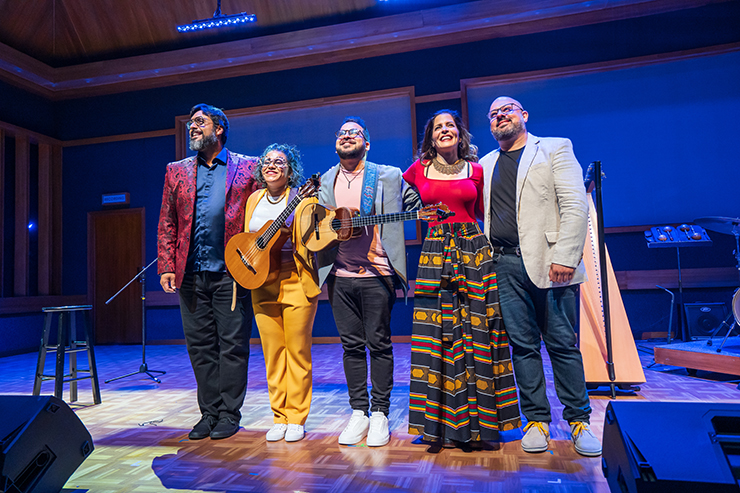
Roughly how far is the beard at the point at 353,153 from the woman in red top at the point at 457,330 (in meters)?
0.42

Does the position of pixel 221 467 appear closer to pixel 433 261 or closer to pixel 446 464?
pixel 446 464

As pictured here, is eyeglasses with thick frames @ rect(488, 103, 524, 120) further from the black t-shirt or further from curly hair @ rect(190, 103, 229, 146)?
curly hair @ rect(190, 103, 229, 146)

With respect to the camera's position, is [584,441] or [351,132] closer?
[584,441]

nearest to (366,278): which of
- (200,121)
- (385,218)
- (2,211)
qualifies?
(385,218)

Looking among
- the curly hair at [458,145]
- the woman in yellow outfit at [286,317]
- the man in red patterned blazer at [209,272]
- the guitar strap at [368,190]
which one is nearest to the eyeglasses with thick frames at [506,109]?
the curly hair at [458,145]

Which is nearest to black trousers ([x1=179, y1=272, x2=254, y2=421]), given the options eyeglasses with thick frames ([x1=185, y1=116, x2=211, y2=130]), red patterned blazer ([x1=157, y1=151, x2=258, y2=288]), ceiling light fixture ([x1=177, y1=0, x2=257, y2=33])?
red patterned blazer ([x1=157, y1=151, x2=258, y2=288])

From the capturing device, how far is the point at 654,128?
19.0ft

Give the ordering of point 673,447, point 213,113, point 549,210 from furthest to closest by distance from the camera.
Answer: point 213,113, point 549,210, point 673,447

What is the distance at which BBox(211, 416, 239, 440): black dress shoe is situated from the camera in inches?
97.8

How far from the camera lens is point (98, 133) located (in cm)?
762

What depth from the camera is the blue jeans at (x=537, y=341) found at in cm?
212

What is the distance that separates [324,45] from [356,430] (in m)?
5.68

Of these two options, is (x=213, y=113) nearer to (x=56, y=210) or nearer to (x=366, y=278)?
(x=366, y=278)

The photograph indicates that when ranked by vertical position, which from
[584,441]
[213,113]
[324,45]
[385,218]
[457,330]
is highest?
[324,45]
